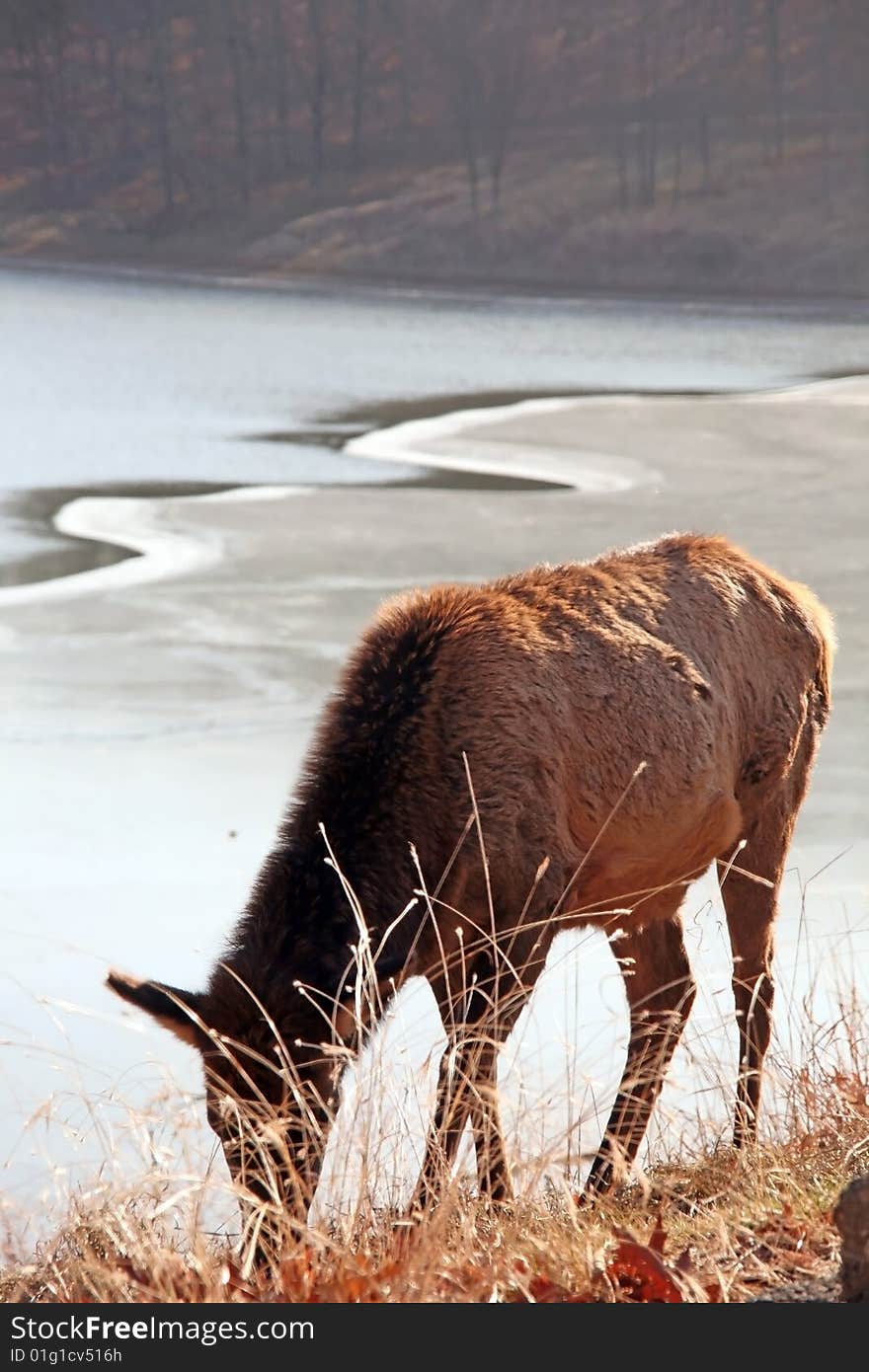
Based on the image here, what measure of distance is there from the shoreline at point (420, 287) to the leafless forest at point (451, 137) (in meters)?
1.63

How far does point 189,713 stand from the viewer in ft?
33.3

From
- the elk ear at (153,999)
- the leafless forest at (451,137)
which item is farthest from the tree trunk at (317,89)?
the elk ear at (153,999)

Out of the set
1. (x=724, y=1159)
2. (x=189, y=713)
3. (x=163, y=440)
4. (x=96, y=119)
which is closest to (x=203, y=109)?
(x=96, y=119)

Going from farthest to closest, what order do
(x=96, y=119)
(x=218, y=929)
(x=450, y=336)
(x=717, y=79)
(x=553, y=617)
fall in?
(x=96, y=119) < (x=717, y=79) < (x=450, y=336) < (x=218, y=929) < (x=553, y=617)

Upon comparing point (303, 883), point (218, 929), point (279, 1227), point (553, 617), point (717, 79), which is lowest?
point (218, 929)

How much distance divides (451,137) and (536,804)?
78857 mm

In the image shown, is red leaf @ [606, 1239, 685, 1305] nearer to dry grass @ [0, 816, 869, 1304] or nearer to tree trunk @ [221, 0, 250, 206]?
dry grass @ [0, 816, 869, 1304]

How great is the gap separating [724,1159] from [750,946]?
39.1 inches

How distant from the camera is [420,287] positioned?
5784 cm

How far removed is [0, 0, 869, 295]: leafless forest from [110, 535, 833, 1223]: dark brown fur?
48.7 metres

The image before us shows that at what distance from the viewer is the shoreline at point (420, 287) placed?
50.0 metres

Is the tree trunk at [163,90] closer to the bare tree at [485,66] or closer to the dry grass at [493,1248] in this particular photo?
the bare tree at [485,66]

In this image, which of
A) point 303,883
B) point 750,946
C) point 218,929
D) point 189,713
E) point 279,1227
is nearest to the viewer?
point 279,1227

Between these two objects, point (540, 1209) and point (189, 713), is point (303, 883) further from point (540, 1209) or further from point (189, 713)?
point (189, 713)
